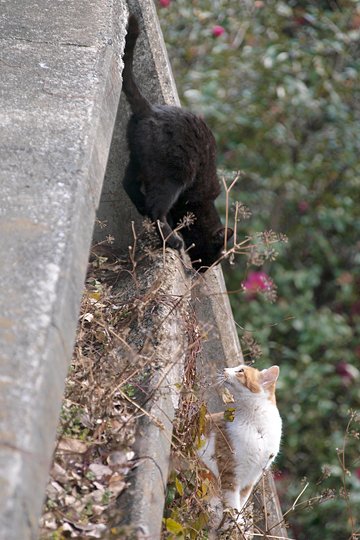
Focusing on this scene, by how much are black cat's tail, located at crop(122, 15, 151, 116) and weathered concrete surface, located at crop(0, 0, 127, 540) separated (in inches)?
4.2

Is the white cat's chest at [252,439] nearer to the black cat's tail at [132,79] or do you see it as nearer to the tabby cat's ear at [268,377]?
the tabby cat's ear at [268,377]

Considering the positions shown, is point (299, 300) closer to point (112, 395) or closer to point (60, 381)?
point (112, 395)

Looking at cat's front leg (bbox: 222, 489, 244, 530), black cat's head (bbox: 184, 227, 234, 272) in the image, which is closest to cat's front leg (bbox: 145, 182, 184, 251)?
black cat's head (bbox: 184, 227, 234, 272)

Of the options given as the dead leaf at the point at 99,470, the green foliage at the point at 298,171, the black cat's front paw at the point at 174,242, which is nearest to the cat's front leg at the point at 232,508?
the dead leaf at the point at 99,470

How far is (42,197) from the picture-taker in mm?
2195

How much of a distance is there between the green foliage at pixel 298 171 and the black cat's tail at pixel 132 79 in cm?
223

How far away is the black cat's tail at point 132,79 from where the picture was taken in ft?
11.6

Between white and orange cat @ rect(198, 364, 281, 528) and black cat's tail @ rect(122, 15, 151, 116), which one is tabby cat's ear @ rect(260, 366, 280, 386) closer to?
white and orange cat @ rect(198, 364, 281, 528)

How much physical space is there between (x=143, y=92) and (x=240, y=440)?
1.50m

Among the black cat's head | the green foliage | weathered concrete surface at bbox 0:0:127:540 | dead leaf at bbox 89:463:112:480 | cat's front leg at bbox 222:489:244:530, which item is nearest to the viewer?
weathered concrete surface at bbox 0:0:127:540

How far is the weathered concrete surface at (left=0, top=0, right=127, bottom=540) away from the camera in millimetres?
1619

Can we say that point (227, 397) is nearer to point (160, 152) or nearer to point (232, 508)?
point (232, 508)

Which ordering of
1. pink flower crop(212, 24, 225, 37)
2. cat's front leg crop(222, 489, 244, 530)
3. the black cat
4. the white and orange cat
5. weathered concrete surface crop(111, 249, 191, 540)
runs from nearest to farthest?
1. weathered concrete surface crop(111, 249, 191, 540)
2. cat's front leg crop(222, 489, 244, 530)
3. the white and orange cat
4. the black cat
5. pink flower crop(212, 24, 225, 37)

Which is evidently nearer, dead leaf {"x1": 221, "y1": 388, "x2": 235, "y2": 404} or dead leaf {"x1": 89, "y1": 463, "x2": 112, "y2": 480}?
dead leaf {"x1": 89, "y1": 463, "x2": 112, "y2": 480}
